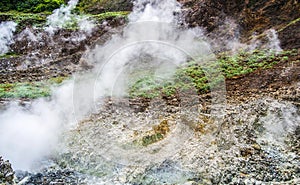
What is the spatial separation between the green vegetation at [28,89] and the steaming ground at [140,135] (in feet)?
1.16

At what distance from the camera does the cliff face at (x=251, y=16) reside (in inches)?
420

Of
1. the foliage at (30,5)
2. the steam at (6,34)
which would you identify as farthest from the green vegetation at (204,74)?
the foliage at (30,5)

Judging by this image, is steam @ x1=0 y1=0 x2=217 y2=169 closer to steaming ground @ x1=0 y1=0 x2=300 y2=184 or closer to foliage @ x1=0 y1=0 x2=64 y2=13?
steaming ground @ x1=0 y1=0 x2=300 y2=184

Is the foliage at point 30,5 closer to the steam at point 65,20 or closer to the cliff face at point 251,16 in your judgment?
the steam at point 65,20

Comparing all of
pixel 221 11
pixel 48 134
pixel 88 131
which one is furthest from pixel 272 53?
pixel 48 134

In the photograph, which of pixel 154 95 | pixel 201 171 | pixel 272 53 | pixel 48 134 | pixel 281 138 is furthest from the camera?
pixel 272 53

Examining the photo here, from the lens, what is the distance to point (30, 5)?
1403 cm

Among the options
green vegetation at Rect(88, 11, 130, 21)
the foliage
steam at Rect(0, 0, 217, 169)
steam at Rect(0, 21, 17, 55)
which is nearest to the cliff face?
steam at Rect(0, 0, 217, 169)

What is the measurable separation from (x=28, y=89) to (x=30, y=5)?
217 inches

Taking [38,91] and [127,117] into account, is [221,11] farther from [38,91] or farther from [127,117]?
[38,91]

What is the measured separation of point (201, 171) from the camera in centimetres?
666

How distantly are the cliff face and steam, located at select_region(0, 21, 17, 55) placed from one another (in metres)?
5.94

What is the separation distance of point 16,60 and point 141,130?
216 inches

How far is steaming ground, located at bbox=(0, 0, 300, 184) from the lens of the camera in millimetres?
6672
